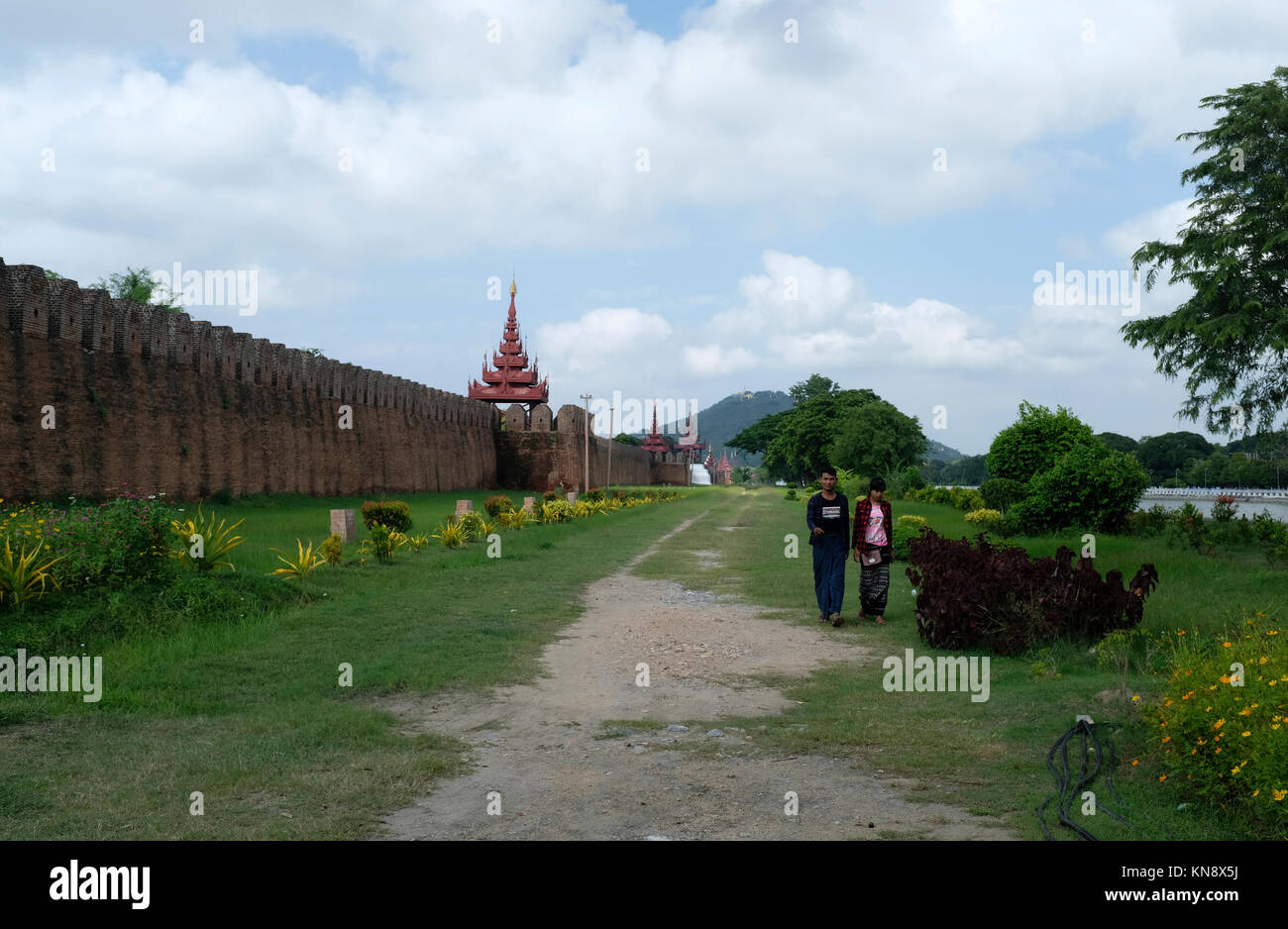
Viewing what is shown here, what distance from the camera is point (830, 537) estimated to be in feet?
29.3

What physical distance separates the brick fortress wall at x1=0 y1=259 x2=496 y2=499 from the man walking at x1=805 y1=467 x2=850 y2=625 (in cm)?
1255

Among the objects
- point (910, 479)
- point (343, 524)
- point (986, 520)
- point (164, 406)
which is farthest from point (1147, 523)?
point (910, 479)

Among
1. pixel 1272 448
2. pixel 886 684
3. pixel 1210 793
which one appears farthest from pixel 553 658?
pixel 1272 448

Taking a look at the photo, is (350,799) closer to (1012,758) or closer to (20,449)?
(1012,758)

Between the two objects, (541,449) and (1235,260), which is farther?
(541,449)

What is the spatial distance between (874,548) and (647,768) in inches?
192

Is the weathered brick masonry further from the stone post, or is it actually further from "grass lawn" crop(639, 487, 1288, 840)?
"grass lawn" crop(639, 487, 1288, 840)

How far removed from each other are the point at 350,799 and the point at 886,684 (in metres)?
3.68

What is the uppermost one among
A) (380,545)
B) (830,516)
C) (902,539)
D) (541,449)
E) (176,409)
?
(176,409)

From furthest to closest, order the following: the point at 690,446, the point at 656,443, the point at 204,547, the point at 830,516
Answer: the point at 690,446 → the point at 656,443 → the point at 204,547 → the point at 830,516

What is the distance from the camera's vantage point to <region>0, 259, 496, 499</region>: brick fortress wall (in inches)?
591

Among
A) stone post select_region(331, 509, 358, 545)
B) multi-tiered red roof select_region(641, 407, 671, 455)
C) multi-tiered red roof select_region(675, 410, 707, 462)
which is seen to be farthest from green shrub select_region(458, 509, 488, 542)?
multi-tiered red roof select_region(675, 410, 707, 462)

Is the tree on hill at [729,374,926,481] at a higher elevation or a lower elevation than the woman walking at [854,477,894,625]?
higher

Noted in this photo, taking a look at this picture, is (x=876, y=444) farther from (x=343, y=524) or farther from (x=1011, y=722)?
(x=1011, y=722)
